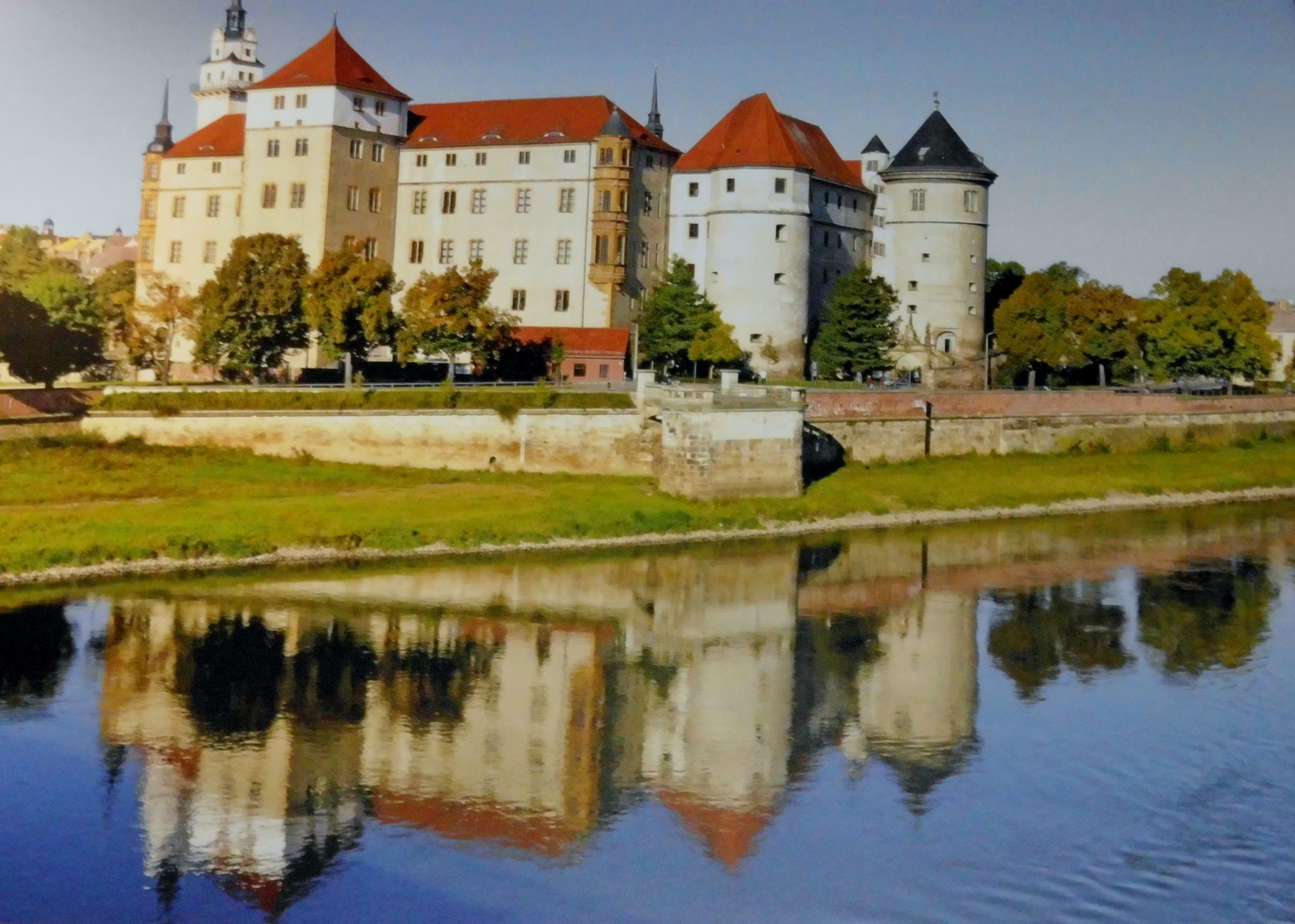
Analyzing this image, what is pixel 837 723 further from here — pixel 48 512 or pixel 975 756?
pixel 48 512

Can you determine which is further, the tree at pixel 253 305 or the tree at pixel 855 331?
the tree at pixel 855 331

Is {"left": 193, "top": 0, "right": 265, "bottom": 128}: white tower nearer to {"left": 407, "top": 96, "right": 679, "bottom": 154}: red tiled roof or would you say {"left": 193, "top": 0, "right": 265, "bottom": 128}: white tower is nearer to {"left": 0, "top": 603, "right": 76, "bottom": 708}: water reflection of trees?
{"left": 407, "top": 96, "right": 679, "bottom": 154}: red tiled roof

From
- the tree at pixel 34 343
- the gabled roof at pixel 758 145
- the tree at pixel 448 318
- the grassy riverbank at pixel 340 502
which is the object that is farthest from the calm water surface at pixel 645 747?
the gabled roof at pixel 758 145

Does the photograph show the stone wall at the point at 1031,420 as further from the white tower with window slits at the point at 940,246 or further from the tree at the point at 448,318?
the tree at the point at 448,318

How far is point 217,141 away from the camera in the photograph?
254 feet

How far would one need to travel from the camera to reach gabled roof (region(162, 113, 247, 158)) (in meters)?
76.2

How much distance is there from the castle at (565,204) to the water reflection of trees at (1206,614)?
2905cm

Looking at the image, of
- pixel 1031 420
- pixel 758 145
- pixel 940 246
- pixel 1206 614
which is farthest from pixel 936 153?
pixel 1206 614

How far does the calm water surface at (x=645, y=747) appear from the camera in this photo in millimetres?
21625

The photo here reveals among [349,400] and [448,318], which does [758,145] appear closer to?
[448,318]

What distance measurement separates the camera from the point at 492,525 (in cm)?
4478

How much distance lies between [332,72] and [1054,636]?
45.8m

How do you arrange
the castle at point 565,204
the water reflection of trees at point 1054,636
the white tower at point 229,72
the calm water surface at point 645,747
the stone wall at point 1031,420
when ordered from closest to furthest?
1. the calm water surface at point 645,747
2. the water reflection of trees at point 1054,636
3. the stone wall at point 1031,420
4. the castle at point 565,204
5. the white tower at point 229,72

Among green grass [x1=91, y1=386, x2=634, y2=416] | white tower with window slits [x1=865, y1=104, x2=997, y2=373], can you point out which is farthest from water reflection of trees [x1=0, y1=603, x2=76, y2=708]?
white tower with window slits [x1=865, y1=104, x2=997, y2=373]
